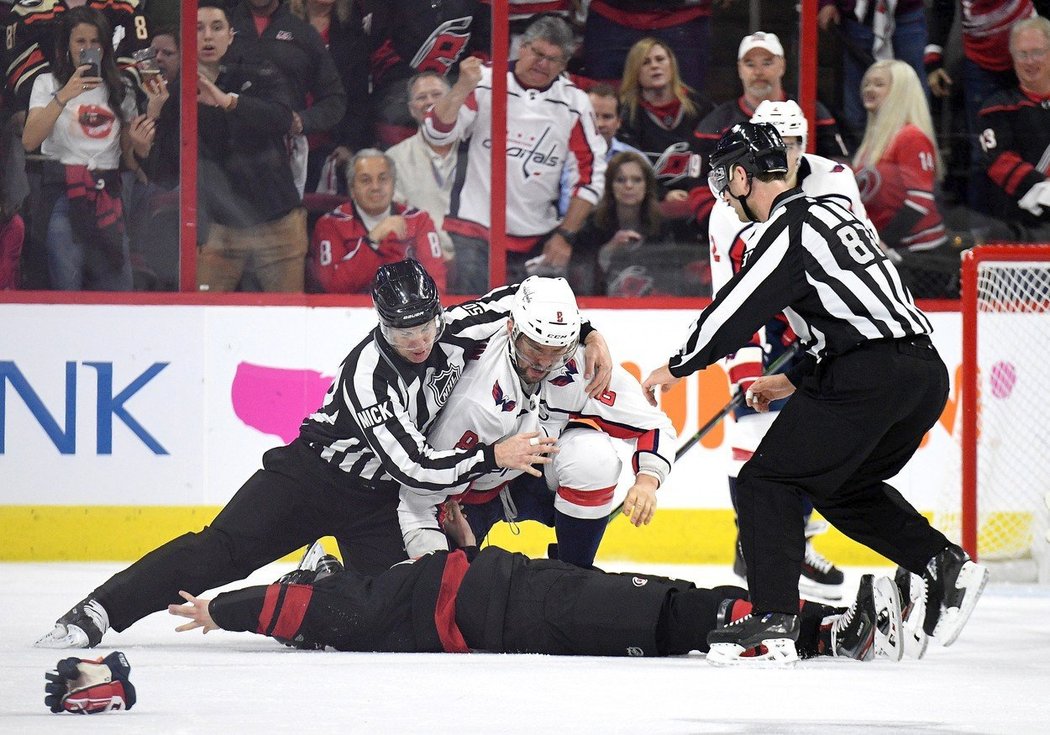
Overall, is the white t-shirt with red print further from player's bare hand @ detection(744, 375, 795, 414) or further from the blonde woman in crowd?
player's bare hand @ detection(744, 375, 795, 414)

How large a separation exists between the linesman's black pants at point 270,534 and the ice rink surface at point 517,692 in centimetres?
Result: 13

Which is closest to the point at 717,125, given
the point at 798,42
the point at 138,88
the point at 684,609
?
the point at 798,42

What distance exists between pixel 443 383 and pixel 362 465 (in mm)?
269

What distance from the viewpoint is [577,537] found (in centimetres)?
352

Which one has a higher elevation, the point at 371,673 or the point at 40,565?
the point at 371,673

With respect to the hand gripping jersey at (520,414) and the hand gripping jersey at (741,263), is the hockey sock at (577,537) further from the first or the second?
the hand gripping jersey at (741,263)

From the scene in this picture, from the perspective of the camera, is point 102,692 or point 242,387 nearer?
point 102,692

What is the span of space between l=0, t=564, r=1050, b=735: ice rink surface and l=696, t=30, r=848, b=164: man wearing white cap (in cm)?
235

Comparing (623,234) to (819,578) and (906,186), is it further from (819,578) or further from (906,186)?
(819,578)

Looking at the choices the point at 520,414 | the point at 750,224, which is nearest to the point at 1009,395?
the point at 750,224

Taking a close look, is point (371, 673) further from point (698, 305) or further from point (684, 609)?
point (698, 305)

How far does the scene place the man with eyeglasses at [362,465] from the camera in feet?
10.5

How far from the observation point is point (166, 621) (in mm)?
3654

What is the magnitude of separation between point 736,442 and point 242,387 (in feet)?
5.38
